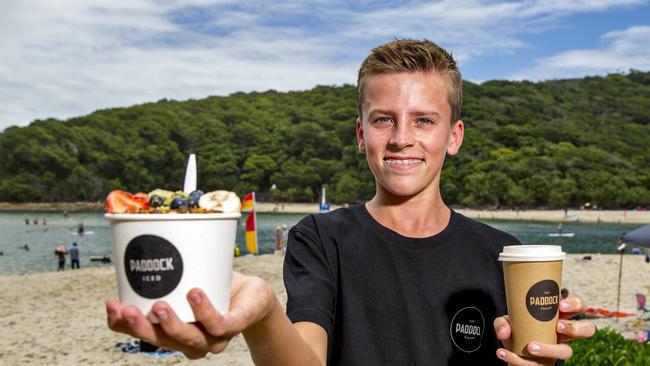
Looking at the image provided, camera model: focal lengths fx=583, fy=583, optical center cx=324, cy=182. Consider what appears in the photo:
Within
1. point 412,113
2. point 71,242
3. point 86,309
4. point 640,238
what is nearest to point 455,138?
point 412,113

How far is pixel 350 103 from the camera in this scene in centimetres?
12950

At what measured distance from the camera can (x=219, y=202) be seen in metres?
1.39

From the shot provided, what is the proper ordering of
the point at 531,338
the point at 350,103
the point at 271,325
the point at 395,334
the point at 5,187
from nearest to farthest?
the point at 271,325 → the point at 531,338 → the point at 395,334 → the point at 5,187 → the point at 350,103

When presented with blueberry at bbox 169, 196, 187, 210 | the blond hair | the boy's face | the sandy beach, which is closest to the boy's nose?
the boy's face

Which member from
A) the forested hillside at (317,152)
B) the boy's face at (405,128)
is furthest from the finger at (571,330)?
the forested hillside at (317,152)

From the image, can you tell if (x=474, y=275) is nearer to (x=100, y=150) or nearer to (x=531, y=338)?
(x=531, y=338)

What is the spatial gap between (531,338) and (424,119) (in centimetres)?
100

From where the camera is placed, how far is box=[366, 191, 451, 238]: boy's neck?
2479 mm

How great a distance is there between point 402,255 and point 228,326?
113 cm

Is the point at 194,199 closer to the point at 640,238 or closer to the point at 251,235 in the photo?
the point at 640,238

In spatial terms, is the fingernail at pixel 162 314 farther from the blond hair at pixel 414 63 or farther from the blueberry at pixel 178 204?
the blond hair at pixel 414 63

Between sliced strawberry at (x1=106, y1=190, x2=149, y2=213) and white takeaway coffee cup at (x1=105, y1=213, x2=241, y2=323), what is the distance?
37 millimetres

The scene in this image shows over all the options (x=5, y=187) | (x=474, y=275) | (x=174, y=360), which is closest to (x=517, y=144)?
(x=5, y=187)

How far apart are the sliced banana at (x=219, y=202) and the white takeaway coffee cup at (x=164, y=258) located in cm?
3
